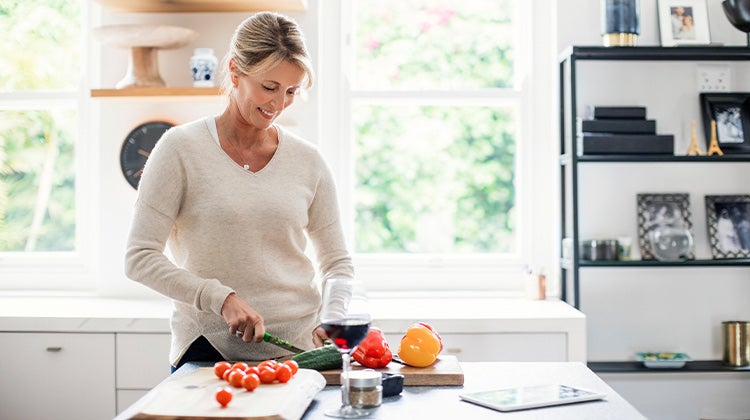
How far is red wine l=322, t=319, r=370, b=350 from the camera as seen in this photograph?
1.49 m

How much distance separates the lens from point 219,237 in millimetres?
2104

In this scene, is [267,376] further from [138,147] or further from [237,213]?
[138,147]

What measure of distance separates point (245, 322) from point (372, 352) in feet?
0.90

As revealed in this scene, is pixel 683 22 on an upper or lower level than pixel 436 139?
upper

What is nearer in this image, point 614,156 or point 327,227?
point 327,227

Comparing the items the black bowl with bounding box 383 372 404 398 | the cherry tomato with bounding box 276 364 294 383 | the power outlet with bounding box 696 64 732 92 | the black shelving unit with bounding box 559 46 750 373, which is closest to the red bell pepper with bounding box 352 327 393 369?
the black bowl with bounding box 383 372 404 398

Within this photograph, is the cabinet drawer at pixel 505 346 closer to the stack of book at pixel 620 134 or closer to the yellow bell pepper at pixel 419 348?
the stack of book at pixel 620 134

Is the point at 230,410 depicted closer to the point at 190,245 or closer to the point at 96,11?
the point at 190,245

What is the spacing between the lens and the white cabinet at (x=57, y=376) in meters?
3.24

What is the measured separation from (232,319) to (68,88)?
2.51 metres

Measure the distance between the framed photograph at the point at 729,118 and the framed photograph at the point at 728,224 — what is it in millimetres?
221

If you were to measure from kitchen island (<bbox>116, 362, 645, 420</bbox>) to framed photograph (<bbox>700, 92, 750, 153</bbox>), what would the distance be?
203cm

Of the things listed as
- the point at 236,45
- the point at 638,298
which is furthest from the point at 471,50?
the point at 236,45

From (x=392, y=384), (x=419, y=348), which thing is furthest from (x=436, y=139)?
(x=392, y=384)
